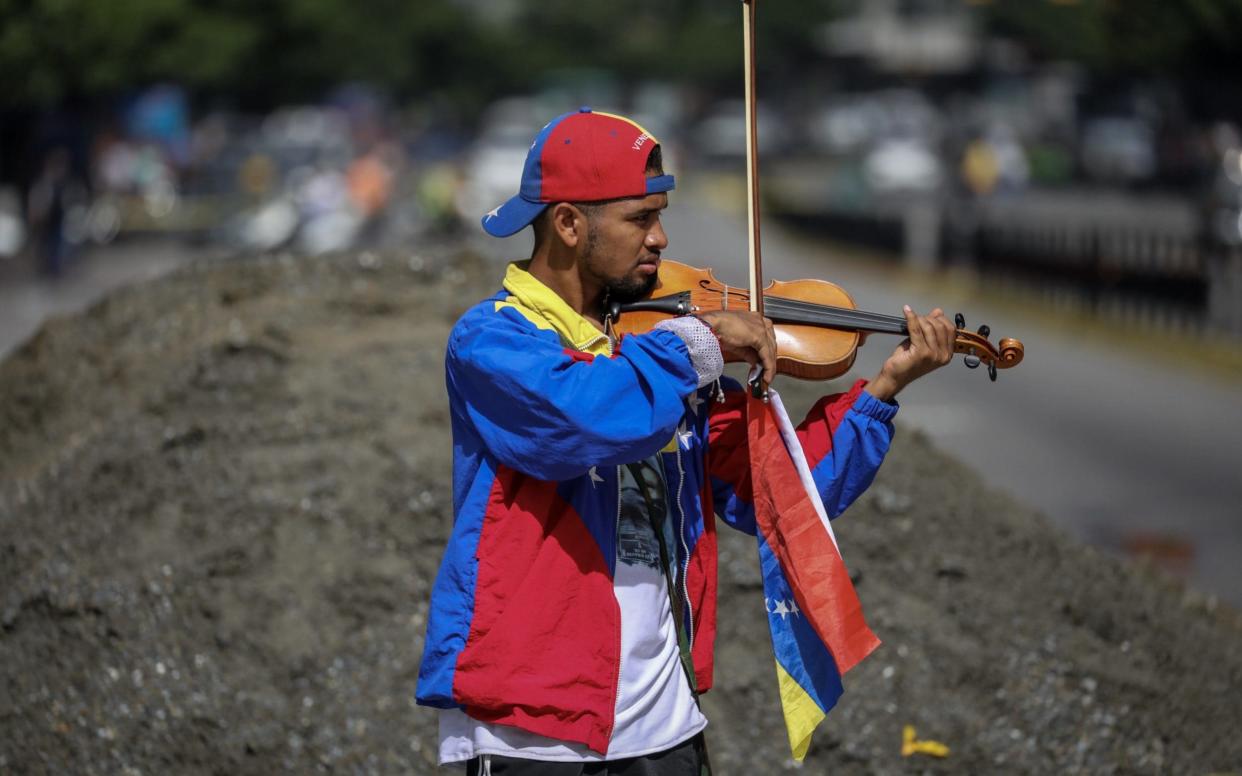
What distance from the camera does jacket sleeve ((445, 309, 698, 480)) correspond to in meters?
2.66

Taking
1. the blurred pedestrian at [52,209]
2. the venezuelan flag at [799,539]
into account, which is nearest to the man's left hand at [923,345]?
the venezuelan flag at [799,539]

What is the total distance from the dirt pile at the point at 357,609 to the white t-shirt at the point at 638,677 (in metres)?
1.90

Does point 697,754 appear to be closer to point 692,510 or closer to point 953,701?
point 692,510

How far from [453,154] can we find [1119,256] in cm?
4199

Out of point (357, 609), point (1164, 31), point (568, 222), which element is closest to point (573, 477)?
point (568, 222)

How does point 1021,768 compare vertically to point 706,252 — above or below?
above

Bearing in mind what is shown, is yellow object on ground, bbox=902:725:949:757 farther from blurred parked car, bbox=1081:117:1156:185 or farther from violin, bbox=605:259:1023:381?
blurred parked car, bbox=1081:117:1156:185

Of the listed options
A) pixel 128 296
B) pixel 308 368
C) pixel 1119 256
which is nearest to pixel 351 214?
pixel 1119 256

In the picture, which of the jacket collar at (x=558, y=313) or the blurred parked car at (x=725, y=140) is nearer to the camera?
the jacket collar at (x=558, y=313)

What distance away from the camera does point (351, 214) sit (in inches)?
1019

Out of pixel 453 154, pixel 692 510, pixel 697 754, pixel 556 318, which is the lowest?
pixel 453 154

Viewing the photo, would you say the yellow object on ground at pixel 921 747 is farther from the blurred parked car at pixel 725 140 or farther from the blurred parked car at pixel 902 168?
the blurred parked car at pixel 725 140

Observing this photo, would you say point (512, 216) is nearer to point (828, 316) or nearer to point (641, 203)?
point (641, 203)

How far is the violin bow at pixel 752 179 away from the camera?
2871 millimetres
